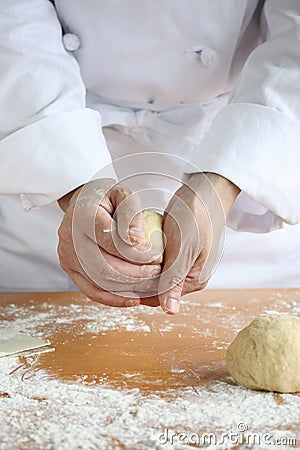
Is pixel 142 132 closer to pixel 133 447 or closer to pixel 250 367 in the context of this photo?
pixel 250 367

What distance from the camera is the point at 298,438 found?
82 centimetres

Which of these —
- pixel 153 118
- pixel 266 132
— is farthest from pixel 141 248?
pixel 153 118

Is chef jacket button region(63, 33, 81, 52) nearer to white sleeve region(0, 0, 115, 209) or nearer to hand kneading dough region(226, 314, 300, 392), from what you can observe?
white sleeve region(0, 0, 115, 209)

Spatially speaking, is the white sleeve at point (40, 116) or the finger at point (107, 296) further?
the white sleeve at point (40, 116)

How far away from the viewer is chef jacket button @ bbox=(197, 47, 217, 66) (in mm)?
1342

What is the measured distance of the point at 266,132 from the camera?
118 cm

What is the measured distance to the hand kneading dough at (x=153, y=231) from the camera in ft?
3.35

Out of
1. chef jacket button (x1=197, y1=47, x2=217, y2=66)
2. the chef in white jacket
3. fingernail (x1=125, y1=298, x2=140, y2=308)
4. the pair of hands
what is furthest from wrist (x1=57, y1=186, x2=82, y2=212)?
chef jacket button (x1=197, y1=47, x2=217, y2=66)

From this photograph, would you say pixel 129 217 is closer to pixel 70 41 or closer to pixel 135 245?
pixel 135 245

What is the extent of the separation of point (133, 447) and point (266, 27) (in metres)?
0.85

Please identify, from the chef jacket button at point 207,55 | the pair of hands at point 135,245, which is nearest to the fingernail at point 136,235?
the pair of hands at point 135,245

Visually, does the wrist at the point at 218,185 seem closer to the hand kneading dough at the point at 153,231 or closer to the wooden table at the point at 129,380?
the hand kneading dough at the point at 153,231

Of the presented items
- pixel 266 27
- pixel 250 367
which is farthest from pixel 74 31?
pixel 250 367

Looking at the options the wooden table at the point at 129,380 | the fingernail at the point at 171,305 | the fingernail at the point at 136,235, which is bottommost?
the wooden table at the point at 129,380
